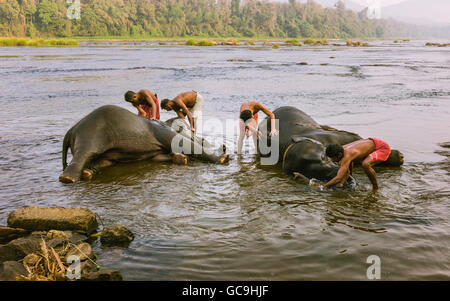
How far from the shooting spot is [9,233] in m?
4.93

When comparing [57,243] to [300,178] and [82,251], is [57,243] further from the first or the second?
[300,178]

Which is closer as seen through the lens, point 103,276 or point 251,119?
point 103,276

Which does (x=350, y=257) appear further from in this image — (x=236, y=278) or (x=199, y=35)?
→ (x=199, y=35)

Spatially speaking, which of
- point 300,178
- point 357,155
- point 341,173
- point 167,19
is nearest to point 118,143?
point 300,178

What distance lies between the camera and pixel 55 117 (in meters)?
13.1

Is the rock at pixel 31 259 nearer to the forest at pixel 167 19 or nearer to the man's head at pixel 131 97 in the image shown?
Result: the man's head at pixel 131 97

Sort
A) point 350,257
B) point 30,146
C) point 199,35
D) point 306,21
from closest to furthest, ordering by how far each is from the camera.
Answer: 1. point 350,257
2. point 30,146
3. point 199,35
4. point 306,21

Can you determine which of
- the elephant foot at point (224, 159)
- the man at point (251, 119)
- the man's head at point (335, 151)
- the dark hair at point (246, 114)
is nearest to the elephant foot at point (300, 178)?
the man's head at point (335, 151)

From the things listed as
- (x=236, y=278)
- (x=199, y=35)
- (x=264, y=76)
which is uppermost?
(x=199, y=35)

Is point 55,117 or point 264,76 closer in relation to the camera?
point 55,117

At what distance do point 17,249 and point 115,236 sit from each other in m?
1.01

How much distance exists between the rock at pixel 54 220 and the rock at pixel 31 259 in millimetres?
921

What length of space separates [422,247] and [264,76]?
21997mm

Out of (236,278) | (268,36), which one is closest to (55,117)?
(236,278)
